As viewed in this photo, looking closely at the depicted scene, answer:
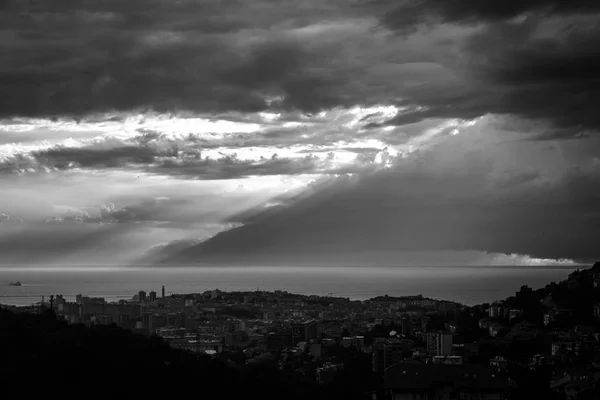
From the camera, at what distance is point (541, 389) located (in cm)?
2962

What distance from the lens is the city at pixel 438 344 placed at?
2338 centimetres

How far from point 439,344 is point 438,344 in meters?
0.32

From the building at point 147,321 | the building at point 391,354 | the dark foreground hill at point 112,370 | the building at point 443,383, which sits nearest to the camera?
the dark foreground hill at point 112,370

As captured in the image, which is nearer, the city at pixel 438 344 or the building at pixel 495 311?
the city at pixel 438 344

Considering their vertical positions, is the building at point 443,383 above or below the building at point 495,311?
below

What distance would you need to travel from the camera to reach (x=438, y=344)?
43.3 meters

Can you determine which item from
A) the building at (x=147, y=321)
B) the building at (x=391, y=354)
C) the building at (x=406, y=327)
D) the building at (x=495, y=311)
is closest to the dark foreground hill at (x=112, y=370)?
the building at (x=391, y=354)

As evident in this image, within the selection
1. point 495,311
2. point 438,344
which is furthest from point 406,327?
point 438,344

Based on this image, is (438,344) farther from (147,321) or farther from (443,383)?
(147,321)

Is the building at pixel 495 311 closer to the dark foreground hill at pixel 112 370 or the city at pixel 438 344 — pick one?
the city at pixel 438 344

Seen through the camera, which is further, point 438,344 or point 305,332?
A: point 305,332

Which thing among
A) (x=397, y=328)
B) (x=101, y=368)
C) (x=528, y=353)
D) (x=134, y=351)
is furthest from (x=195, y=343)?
(x=101, y=368)

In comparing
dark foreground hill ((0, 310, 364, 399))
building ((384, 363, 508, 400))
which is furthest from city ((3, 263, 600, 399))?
dark foreground hill ((0, 310, 364, 399))

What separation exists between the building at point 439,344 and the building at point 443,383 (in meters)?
17.3
